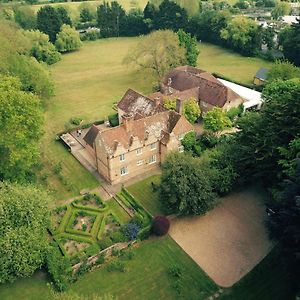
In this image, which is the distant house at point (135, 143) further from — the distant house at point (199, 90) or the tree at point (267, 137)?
the distant house at point (199, 90)

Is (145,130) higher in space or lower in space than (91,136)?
higher

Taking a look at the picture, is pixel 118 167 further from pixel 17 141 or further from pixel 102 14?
pixel 102 14

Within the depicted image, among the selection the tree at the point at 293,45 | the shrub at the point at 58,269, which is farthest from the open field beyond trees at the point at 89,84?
the shrub at the point at 58,269

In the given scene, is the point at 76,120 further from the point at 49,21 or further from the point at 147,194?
the point at 49,21

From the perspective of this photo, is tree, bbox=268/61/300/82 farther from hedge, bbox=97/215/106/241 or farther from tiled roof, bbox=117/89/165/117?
hedge, bbox=97/215/106/241

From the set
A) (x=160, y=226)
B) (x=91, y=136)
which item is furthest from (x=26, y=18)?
(x=160, y=226)

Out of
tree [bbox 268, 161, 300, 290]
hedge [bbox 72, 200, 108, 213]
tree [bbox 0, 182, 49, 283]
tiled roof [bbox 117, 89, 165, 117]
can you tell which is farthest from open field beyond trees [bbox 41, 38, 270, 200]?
tree [bbox 268, 161, 300, 290]

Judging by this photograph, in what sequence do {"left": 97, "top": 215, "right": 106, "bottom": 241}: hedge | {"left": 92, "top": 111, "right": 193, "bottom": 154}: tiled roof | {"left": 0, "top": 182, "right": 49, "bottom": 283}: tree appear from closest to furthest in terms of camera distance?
{"left": 0, "top": 182, "right": 49, "bottom": 283}: tree < {"left": 97, "top": 215, "right": 106, "bottom": 241}: hedge < {"left": 92, "top": 111, "right": 193, "bottom": 154}: tiled roof
